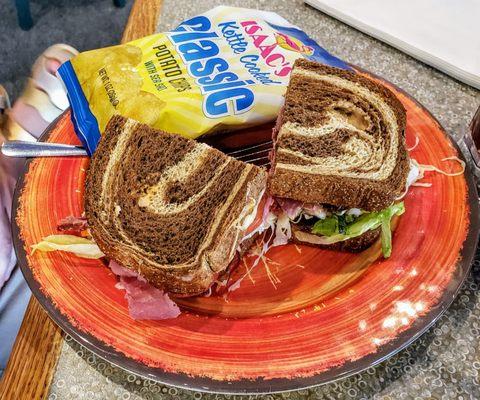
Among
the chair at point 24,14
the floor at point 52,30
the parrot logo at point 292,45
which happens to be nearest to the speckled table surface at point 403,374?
the parrot logo at point 292,45

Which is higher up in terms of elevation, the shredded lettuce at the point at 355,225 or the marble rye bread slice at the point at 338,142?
the marble rye bread slice at the point at 338,142

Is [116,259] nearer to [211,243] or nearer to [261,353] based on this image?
[211,243]

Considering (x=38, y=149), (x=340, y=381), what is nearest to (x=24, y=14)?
(x=38, y=149)

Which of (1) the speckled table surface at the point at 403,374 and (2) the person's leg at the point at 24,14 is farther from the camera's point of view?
(2) the person's leg at the point at 24,14

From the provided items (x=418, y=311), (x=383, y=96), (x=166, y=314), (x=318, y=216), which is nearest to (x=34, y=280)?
(x=166, y=314)

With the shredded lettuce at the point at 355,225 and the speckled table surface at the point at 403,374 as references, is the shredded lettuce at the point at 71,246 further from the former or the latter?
the shredded lettuce at the point at 355,225

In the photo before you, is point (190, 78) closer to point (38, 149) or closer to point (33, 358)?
point (38, 149)
